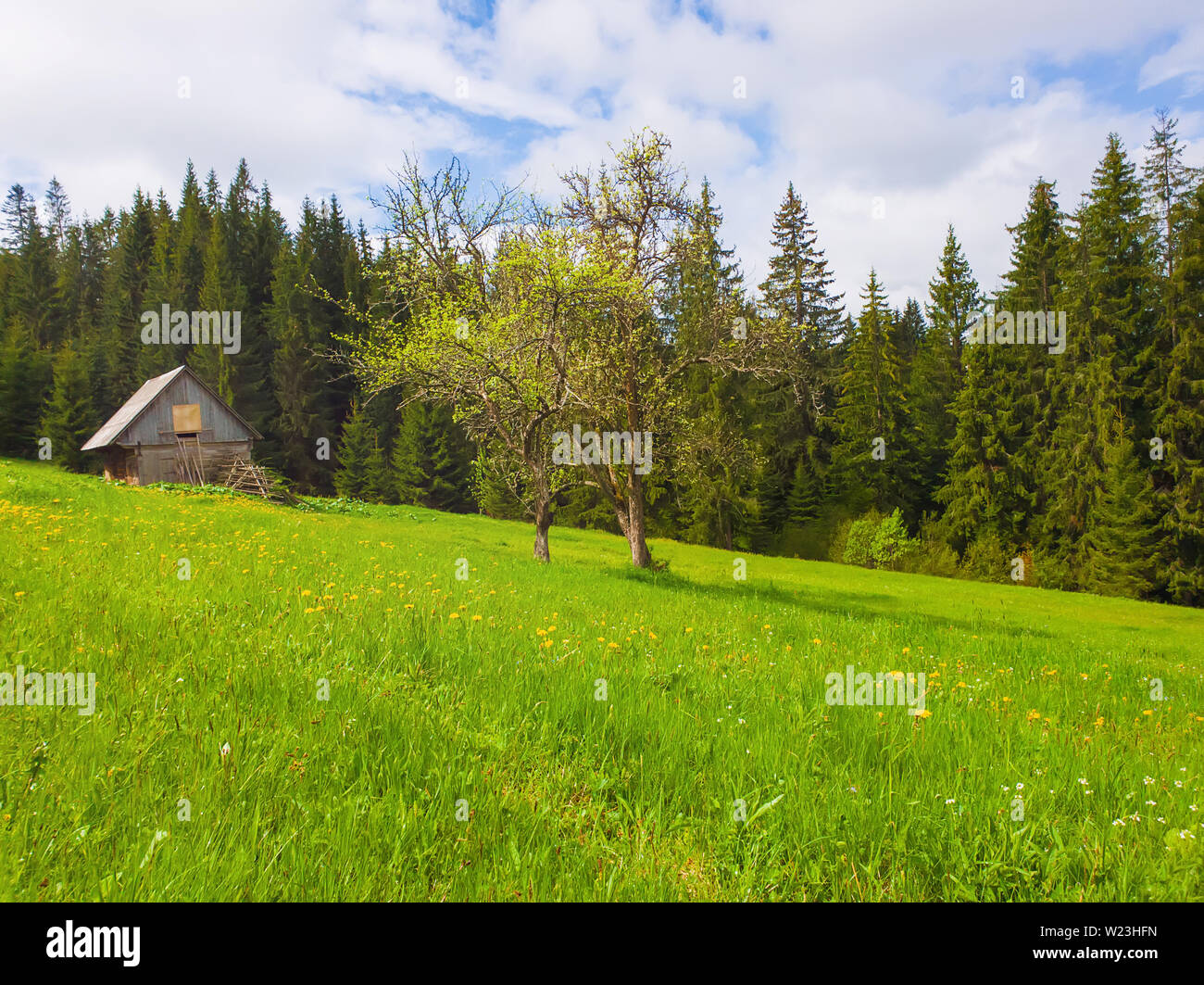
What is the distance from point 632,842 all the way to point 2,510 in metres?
12.1

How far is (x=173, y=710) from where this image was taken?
371 cm

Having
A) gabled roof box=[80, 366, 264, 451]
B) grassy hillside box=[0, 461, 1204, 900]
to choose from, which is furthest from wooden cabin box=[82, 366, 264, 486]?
grassy hillside box=[0, 461, 1204, 900]

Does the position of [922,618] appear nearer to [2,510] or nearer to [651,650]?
[651,650]

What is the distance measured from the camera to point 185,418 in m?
41.0

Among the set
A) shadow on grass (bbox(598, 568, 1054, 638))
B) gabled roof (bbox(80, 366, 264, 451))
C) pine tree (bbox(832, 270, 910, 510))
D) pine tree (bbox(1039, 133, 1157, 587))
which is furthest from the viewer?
pine tree (bbox(832, 270, 910, 510))

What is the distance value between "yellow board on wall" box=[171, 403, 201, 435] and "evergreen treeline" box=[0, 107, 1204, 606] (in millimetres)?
8396

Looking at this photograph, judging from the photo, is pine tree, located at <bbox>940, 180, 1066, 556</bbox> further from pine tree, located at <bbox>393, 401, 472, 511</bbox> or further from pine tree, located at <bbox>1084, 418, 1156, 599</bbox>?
pine tree, located at <bbox>393, 401, 472, 511</bbox>

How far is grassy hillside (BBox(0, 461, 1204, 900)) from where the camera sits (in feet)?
9.03

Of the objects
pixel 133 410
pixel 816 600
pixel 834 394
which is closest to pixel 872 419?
pixel 834 394

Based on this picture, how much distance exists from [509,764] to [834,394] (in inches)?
2079

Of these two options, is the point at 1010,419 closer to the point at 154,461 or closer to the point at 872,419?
the point at 872,419

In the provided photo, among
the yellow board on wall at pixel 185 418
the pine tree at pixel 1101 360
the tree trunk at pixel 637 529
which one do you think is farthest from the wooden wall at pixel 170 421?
the pine tree at pixel 1101 360
